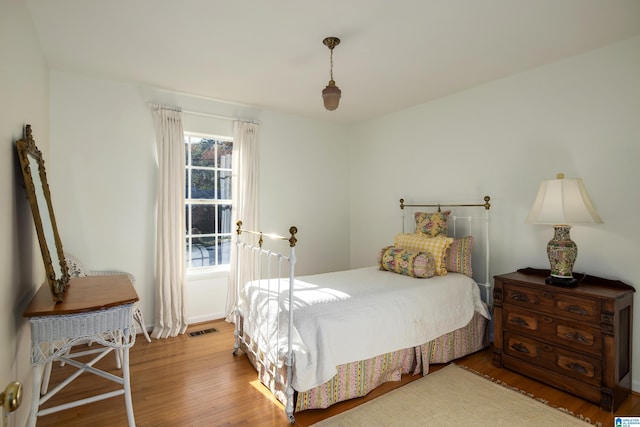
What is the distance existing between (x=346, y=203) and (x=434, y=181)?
5.03ft

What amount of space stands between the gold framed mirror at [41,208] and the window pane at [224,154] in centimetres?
194

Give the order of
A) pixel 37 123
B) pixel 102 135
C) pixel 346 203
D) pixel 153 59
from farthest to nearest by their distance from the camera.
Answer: pixel 346 203 → pixel 102 135 → pixel 153 59 → pixel 37 123

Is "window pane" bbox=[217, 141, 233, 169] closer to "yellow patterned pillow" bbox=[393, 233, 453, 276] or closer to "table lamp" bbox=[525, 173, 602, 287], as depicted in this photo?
"yellow patterned pillow" bbox=[393, 233, 453, 276]

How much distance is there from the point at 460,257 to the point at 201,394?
2496mm

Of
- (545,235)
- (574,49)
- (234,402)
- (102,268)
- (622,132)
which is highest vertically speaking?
(574,49)

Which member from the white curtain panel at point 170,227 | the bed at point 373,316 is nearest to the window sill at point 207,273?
the white curtain panel at point 170,227

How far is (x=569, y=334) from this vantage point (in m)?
2.44

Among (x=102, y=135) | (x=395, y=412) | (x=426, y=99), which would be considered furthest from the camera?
(x=426, y=99)

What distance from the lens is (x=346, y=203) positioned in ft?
16.9

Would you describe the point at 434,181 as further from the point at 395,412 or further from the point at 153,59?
the point at 153,59

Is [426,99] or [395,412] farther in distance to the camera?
[426,99]

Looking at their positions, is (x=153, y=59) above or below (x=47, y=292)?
above

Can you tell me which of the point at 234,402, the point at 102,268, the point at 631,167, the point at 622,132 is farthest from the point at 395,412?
the point at 102,268

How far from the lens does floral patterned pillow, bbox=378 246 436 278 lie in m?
3.12
